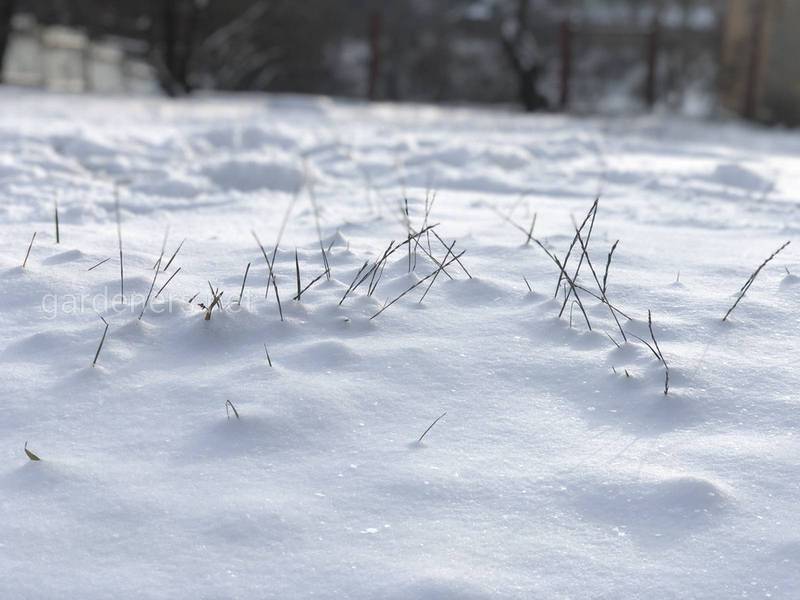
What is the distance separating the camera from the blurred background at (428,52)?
14.7 metres

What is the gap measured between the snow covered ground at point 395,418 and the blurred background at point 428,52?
12130 millimetres

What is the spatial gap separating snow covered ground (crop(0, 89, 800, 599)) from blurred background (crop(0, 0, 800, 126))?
39.8ft

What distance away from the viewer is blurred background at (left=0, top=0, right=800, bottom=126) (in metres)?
14.7

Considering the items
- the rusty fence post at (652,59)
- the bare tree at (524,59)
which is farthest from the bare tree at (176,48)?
the rusty fence post at (652,59)

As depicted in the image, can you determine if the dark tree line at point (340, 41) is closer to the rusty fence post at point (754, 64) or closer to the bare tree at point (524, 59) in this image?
the bare tree at point (524, 59)

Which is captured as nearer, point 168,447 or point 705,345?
point 168,447

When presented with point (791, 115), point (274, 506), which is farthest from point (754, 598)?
point (791, 115)

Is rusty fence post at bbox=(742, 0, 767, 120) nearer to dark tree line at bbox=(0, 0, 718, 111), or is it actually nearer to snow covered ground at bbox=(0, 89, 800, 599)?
dark tree line at bbox=(0, 0, 718, 111)

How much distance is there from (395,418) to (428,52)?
27999mm

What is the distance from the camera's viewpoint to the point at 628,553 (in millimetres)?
1332

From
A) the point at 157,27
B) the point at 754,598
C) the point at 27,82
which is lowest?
the point at 754,598

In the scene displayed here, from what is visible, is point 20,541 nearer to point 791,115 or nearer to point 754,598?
point 754,598

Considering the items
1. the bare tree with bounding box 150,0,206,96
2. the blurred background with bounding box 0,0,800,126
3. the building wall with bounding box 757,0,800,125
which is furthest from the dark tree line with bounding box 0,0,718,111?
the building wall with bounding box 757,0,800,125

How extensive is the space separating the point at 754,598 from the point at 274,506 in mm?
748
